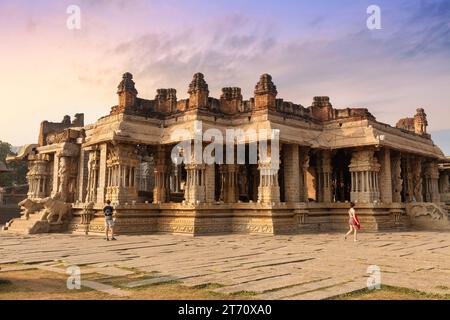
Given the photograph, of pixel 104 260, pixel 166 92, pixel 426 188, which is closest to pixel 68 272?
pixel 104 260

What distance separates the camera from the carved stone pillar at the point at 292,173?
2255 cm

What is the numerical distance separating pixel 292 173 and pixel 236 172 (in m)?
3.26

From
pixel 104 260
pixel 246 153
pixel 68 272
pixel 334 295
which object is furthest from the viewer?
pixel 246 153

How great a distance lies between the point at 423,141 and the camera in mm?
29828

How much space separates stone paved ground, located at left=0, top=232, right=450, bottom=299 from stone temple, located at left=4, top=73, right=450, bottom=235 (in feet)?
22.7

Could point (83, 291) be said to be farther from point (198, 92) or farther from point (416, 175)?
point (416, 175)

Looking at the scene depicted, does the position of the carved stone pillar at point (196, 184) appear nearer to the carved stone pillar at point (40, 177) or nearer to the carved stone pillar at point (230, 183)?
the carved stone pillar at point (230, 183)

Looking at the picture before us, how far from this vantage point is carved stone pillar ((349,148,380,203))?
23.3 m

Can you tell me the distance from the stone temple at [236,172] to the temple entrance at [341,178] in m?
3.55

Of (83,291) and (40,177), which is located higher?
(40,177)

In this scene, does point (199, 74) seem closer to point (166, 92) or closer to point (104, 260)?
point (166, 92)

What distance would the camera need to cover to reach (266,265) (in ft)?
32.2

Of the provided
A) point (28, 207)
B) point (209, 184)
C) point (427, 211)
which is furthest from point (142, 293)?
point (427, 211)
